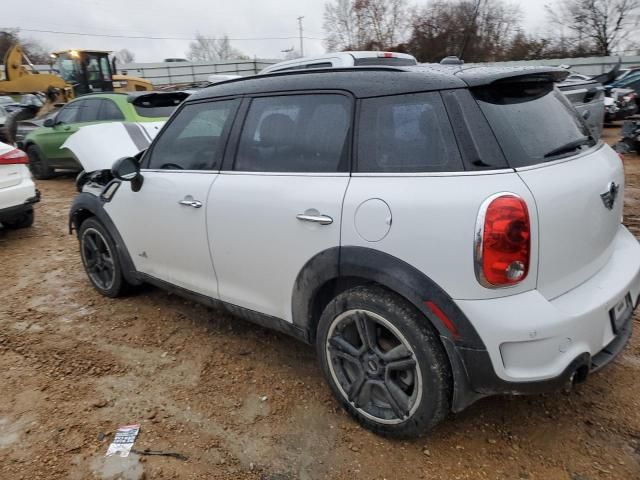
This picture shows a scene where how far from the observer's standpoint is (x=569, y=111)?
2.68 m

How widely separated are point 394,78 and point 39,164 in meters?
10.3

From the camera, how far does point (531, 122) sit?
231cm

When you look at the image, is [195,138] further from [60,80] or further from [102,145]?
[60,80]

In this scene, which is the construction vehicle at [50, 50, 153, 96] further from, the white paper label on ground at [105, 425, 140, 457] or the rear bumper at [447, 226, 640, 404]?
the rear bumper at [447, 226, 640, 404]

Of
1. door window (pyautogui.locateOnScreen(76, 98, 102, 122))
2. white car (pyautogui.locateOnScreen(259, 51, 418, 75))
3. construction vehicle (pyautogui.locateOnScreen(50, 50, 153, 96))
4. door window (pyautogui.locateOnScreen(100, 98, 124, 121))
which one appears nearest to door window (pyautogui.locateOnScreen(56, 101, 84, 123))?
door window (pyautogui.locateOnScreen(76, 98, 102, 122))

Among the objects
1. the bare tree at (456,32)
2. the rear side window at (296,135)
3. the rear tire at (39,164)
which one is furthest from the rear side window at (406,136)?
the bare tree at (456,32)

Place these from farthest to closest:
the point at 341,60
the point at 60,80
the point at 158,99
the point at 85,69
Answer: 1. the point at 85,69
2. the point at 60,80
3. the point at 158,99
4. the point at 341,60

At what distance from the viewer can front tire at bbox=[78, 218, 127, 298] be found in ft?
13.7

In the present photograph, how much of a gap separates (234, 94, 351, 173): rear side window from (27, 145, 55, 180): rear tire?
8.92 m

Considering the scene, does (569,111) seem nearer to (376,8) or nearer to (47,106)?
(47,106)

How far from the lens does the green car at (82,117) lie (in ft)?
25.8

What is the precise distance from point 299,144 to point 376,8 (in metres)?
48.6

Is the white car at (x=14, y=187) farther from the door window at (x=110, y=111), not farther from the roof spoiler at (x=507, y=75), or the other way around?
the roof spoiler at (x=507, y=75)

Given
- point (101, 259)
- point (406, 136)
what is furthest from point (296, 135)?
point (101, 259)
